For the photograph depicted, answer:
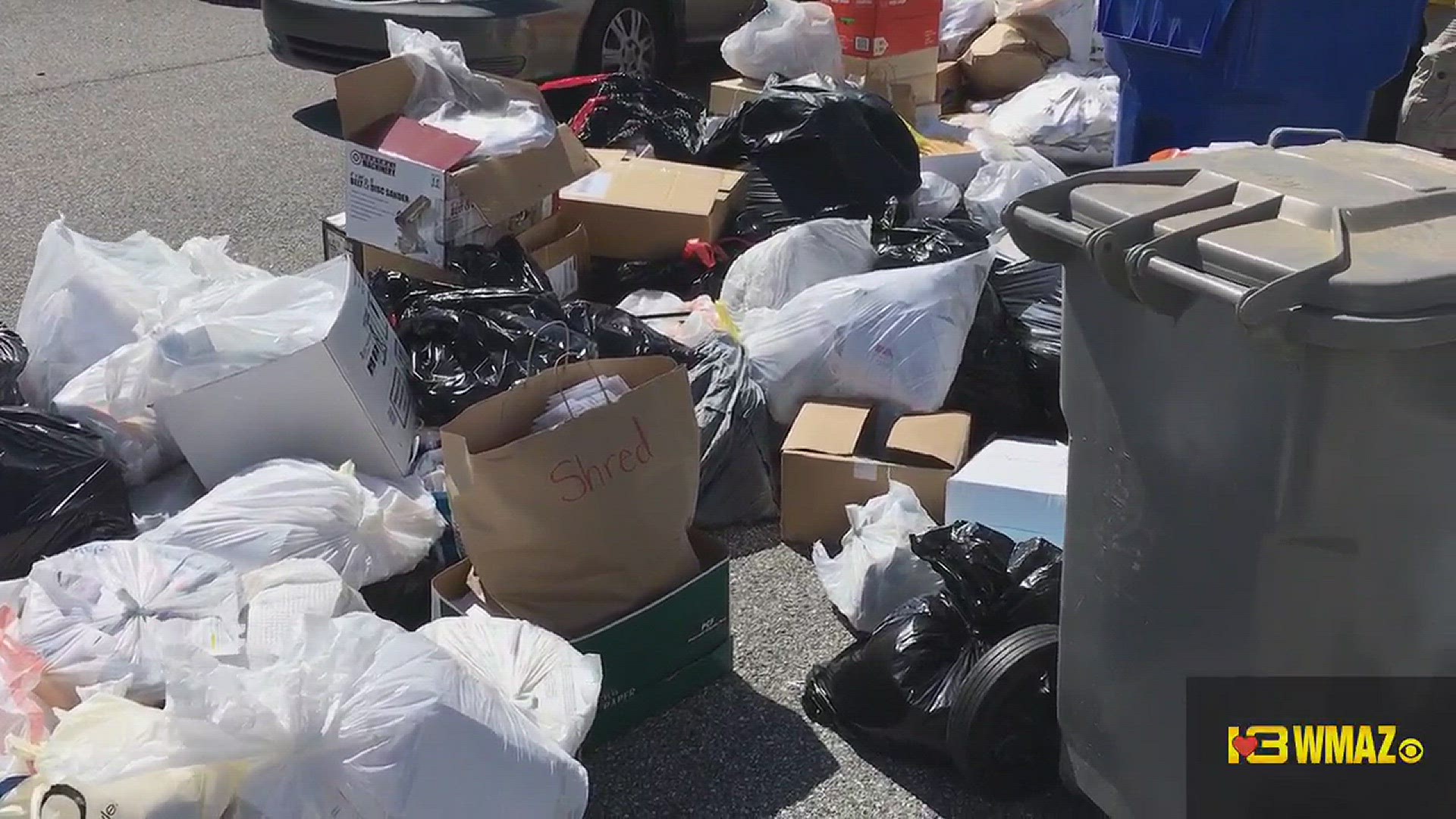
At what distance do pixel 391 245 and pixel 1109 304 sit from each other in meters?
2.55

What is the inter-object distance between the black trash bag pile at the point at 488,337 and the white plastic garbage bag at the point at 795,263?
41cm

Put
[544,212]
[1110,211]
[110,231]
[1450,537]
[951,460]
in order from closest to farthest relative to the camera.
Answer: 1. [1450,537]
2. [1110,211]
3. [951,460]
4. [544,212]
5. [110,231]

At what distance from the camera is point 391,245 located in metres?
4.01

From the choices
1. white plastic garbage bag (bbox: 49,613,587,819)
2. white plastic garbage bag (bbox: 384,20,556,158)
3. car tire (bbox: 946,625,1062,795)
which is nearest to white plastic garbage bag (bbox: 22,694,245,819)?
white plastic garbage bag (bbox: 49,613,587,819)

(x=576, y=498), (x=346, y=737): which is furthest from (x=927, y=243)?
(x=346, y=737)

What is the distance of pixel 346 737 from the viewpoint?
198 centimetres

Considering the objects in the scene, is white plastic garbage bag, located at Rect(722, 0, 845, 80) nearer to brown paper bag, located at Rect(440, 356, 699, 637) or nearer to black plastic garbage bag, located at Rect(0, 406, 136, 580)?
brown paper bag, located at Rect(440, 356, 699, 637)

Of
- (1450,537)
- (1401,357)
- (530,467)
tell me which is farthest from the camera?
(530,467)

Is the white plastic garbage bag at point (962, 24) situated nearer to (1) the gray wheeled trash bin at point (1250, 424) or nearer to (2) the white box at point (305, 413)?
(2) the white box at point (305, 413)

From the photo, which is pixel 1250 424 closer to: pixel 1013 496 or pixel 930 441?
pixel 1013 496

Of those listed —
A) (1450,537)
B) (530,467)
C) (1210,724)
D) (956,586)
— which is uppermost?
(1450,537)

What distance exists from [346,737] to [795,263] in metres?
2.37

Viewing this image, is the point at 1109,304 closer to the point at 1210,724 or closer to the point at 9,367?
the point at 1210,724

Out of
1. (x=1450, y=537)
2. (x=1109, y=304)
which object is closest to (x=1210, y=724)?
(x=1450, y=537)
